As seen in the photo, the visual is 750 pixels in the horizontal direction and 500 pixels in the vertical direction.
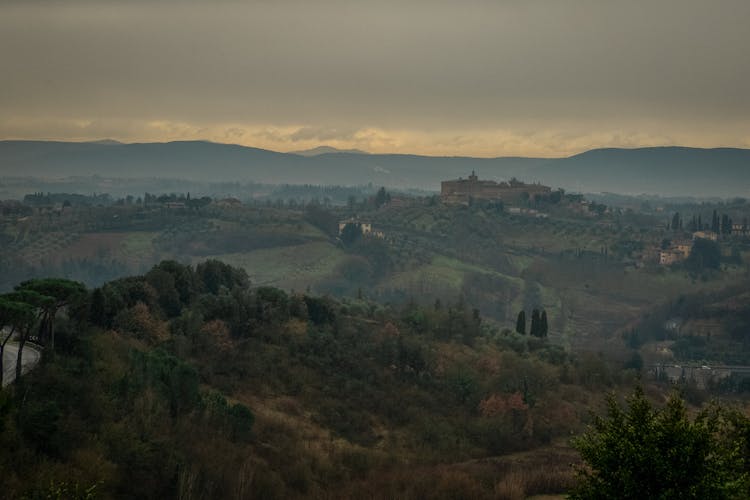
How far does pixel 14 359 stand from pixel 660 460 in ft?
65.1

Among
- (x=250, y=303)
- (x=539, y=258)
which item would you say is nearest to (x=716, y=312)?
(x=539, y=258)

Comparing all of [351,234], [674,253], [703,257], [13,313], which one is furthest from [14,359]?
[674,253]

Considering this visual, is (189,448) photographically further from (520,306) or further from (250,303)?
(520,306)

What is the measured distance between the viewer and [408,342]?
44906 millimetres

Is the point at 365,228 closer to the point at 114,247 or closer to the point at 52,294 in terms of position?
the point at 114,247

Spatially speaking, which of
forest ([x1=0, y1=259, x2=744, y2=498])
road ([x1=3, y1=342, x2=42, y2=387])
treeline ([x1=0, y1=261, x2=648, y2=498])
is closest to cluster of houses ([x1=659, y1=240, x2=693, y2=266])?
treeline ([x1=0, y1=261, x2=648, y2=498])

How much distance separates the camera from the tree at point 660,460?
1521cm

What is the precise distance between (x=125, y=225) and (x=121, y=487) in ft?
468

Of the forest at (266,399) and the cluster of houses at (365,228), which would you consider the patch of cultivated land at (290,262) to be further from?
the forest at (266,399)

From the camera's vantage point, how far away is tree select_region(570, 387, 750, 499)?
1521 centimetres

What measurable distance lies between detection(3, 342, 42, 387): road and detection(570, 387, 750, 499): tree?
648 inches

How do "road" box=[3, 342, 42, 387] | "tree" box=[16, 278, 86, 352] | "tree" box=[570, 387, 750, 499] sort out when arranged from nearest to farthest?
"tree" box=[570, 387, 750, 499] < "road" box=[3, 342, 42, 387] < "tree" box=[16, 278, 86, 352]

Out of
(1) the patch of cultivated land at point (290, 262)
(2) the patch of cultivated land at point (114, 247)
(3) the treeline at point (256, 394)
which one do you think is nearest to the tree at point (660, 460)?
(3) the treeline at point (256, 394)

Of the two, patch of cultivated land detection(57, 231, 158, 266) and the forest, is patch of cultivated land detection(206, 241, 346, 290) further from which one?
the forest
